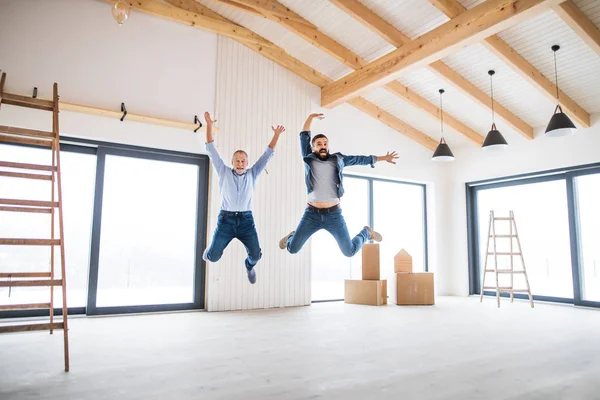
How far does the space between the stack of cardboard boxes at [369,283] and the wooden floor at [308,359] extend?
1340 mm

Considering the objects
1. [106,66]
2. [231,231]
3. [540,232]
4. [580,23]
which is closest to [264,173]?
[231,231]

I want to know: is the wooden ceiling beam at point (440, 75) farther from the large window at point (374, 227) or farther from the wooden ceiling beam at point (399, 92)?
the large window at point (374, 227)

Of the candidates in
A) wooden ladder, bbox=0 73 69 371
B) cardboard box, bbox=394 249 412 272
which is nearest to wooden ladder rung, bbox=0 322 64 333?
wooden ladder, bbox=0 73 69 371

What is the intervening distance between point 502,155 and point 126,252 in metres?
6.18

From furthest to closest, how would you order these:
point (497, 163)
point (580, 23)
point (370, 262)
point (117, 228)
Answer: point (497, 163), point (370, 262), point (117, 228), point (580, 23)

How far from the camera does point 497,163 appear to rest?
7.55 meters

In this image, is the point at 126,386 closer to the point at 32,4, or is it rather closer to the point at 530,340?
the point at 530,340

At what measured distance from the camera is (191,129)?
560cm

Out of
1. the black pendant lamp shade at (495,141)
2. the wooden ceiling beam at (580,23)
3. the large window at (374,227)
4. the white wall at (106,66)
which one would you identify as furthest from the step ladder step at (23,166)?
the black pendant lamp shade at (495,141)

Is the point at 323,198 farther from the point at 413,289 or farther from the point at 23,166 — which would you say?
the point at 413,289

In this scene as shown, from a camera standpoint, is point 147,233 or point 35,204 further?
point 147,233

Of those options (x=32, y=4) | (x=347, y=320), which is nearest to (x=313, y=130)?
(x=347, y=320)

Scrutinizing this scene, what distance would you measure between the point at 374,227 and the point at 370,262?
1.29m

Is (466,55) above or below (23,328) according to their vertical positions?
above
